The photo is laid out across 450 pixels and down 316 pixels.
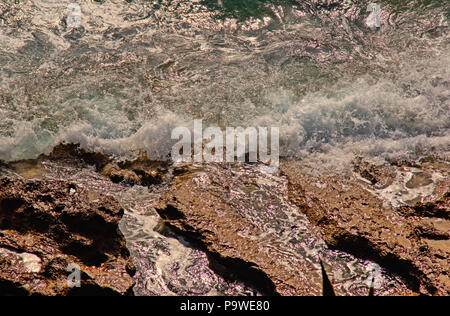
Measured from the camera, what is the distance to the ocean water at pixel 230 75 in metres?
4.34

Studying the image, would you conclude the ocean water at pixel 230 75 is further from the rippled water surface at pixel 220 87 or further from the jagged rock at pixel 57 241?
the jagged rock at pixel 57 241

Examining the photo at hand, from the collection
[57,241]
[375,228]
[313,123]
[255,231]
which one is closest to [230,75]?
[313,123]

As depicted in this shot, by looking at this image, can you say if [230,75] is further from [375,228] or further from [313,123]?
[375,228]

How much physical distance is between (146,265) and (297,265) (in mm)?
1392

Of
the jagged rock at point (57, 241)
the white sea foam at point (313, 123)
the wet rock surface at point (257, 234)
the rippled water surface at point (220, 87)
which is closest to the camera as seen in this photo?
the jagged rock at point (57, 241)

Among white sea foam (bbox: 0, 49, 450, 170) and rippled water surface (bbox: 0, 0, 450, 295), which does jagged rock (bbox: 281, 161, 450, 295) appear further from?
white sea foam (bbox: 0, 49, 450, 170)

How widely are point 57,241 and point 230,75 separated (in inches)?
134

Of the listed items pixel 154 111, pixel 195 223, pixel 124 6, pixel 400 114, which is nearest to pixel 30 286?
pixel 195 223

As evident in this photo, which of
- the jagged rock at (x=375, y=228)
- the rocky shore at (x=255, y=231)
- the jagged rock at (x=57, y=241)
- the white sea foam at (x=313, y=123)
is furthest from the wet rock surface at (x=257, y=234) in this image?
the white sea foam at (x=313, y=123)

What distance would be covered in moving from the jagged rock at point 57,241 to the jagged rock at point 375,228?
1.86 m

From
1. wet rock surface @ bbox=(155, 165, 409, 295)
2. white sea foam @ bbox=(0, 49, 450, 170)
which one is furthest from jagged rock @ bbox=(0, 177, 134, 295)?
white sea foam @ bbox=(0, 49, 450, 170)

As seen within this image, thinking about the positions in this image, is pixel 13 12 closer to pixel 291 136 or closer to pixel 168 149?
pixel 168 149

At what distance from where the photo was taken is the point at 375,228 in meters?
3.17

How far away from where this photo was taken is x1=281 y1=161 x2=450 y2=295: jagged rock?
9.49ft
